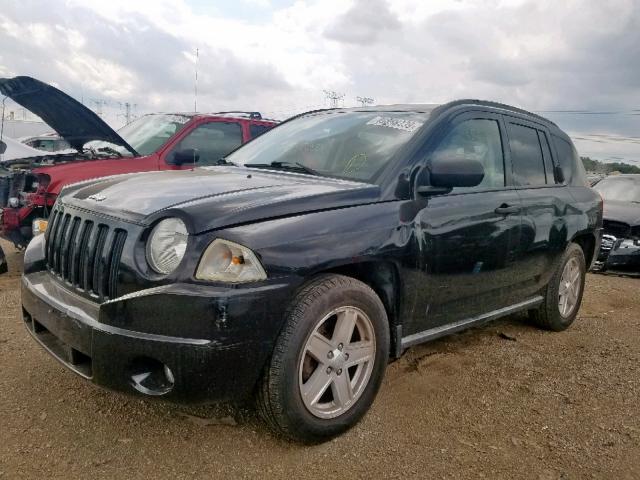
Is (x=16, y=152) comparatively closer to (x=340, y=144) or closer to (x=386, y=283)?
(x=340, y=144)

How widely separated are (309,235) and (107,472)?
1.33 metres

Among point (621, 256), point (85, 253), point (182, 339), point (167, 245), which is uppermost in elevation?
point (167, 245)

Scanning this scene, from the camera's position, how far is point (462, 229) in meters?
3.32

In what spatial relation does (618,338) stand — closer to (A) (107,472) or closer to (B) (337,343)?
(B) (337,343)

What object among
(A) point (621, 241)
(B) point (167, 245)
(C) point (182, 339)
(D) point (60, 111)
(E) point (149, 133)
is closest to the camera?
(C) point (182, 339)

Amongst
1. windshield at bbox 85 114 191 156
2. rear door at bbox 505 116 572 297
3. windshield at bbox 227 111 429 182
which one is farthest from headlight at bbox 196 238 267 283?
windshield at bbox 85 114 191 156

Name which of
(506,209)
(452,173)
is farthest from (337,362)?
(506,209)

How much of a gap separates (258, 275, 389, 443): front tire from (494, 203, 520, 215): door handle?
1254mm

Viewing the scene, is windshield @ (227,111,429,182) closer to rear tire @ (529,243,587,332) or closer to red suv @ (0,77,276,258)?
red suv @ (0,77,276,258)

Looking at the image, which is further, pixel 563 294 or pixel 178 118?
pixel 178 118

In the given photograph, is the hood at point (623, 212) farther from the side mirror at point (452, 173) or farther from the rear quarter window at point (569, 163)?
the side mirror at point (452, 173)

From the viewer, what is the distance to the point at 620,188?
31.9ft

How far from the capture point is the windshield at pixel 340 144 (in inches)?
128

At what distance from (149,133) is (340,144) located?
14.3ft
